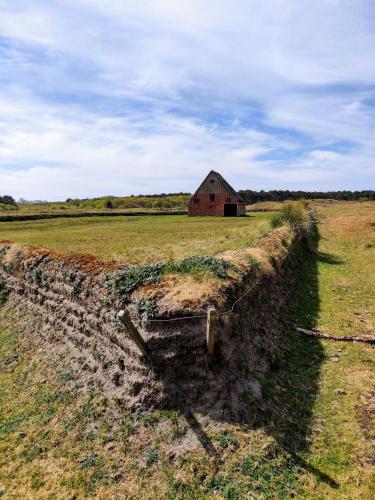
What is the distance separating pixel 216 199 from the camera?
5166 centimetres

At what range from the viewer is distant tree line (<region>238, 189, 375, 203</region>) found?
101750mm

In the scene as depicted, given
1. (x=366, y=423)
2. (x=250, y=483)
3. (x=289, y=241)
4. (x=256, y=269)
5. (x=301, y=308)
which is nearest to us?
(x=250, y=483)

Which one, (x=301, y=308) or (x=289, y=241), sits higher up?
(x=289, y=241)

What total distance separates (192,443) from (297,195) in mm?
111667

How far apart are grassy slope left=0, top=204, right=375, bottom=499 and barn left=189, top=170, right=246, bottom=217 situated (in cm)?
4362

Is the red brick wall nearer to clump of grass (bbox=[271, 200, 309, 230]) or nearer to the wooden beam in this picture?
clump of grass (bbox=[271, 200, 309, 230])

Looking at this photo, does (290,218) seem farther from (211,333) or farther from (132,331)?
(132,331)

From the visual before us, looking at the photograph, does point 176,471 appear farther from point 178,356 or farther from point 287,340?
point 287,340

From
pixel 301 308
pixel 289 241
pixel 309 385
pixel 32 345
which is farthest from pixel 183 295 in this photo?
pixel 289 241

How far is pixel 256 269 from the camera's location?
10477 mm

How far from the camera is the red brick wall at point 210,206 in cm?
5138

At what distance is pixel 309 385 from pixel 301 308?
5.25 meters

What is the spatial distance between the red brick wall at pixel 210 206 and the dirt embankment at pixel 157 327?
4055cm

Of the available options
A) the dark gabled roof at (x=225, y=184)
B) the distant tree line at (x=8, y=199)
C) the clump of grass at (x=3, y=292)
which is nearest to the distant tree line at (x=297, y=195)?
the dark gabled roof at (x=225, y=184)
